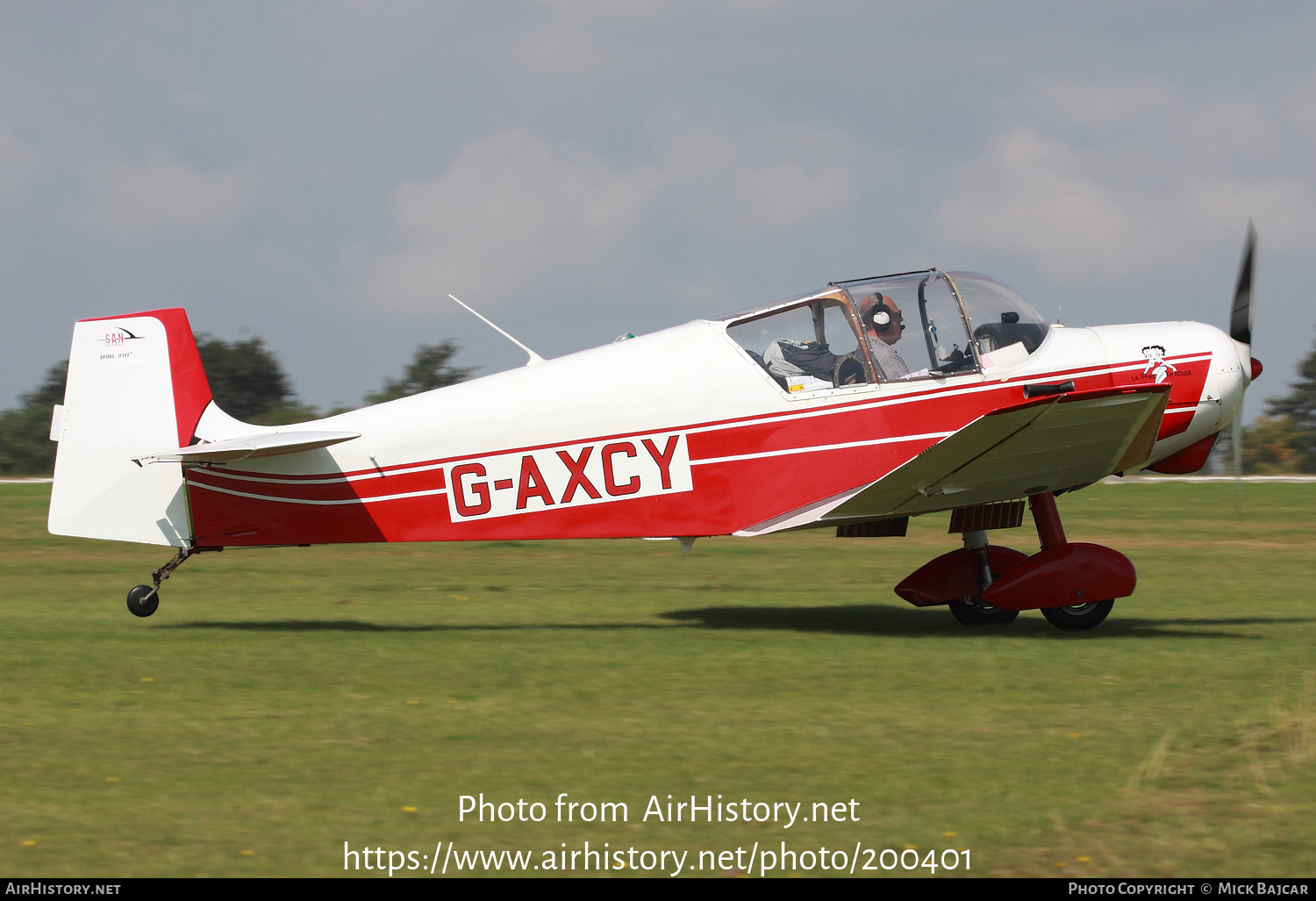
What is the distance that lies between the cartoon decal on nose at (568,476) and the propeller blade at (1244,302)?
4213 millimetres

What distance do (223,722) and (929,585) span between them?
5.35 m

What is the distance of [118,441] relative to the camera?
871cm

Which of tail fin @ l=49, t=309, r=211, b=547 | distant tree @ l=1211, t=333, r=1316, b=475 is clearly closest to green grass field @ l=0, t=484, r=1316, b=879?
tail fin @ l=49, t=309, r=211, b=547

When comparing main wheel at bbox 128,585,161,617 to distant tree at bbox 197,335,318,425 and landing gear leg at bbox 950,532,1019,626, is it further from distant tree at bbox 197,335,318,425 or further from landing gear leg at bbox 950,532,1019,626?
distant tree at bbox 197,335,318,425

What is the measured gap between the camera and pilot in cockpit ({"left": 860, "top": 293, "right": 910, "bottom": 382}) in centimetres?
855

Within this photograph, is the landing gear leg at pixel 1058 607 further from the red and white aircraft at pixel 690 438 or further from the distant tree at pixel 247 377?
the distant tree at pixel 247 377

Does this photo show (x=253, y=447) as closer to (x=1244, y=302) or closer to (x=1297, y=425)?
(x=1244, y=302)

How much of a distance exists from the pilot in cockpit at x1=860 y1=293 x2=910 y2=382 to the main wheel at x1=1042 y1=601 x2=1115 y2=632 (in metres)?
1.96

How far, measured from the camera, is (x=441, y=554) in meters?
14.6

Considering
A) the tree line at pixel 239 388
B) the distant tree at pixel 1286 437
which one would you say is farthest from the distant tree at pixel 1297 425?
the tree line at pixel 239 388

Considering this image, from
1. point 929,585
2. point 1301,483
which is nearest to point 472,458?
point 929,585

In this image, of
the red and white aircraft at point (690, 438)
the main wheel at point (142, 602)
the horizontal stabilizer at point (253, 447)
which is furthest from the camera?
the main wheel at point (142, 602)

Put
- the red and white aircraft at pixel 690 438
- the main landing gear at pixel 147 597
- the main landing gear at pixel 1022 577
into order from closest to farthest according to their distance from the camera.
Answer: the main landing gear at pixel 1022 577 → the red and white aircraft at pixel 690 438 → the main landing gear at pixel 147 597

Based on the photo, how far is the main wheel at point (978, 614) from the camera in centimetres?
926
